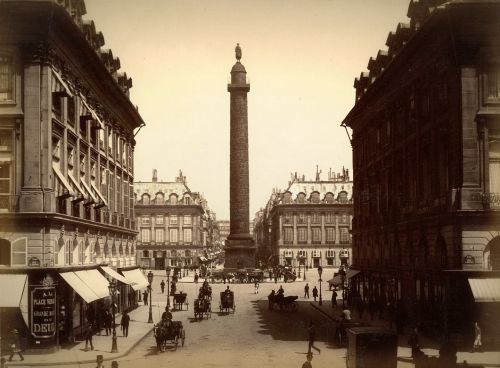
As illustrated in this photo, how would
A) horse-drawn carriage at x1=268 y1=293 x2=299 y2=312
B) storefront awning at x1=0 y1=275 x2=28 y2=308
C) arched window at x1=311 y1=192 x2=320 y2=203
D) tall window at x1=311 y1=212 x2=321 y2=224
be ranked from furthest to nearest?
arched window at x1=311 y1=192 x2=320 y2=203
tall window at x1=311 y1=212 x2=321 y2=224
horse-drawn carriage at x1=268 y1=293 x2=299 y2=312
storefront awning at x1=0 y1=275 x2=28 y2=308

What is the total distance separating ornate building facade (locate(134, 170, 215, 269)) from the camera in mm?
141875

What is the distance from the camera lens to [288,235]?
14000 cm

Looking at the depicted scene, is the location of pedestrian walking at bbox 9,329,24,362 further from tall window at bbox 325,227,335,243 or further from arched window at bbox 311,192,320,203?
arched window at bbox 311,192,320,203

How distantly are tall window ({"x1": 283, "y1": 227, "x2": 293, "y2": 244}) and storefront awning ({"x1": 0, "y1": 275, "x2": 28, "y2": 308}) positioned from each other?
110150mm

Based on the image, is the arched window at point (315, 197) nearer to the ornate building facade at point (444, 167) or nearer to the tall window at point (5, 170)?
the ornate building facade at point (444, 167)

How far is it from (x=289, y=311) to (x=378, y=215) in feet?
31.0

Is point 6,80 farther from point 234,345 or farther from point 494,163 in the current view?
point 494,163

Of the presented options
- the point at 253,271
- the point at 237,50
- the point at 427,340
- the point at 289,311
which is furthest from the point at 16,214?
the point at 237,50

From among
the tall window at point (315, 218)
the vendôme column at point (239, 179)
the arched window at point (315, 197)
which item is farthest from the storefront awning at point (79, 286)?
the arched window at point (315, 197)

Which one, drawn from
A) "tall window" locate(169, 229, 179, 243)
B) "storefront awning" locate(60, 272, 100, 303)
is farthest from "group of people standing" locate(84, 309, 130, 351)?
"tall window" locate(169, 229, 179, 243)

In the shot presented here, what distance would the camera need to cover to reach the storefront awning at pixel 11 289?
97.8ft

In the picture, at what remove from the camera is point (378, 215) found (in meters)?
50.9

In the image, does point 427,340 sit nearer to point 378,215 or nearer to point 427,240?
point 427,240

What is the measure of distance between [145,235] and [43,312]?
369 feet
